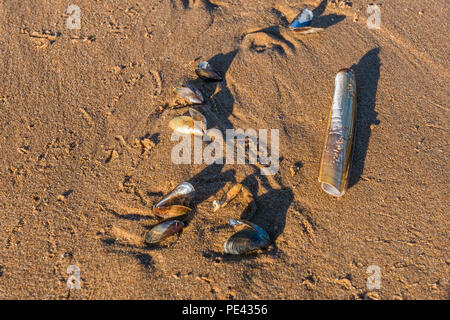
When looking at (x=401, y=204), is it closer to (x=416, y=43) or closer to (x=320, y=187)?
(x=320, y=187)

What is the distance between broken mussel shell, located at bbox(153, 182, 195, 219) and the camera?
297 centimetres

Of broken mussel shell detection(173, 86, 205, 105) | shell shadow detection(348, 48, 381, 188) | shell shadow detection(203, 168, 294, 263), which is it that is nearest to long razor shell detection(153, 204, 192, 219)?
shell shadow detection(203, 168, 294, 263)

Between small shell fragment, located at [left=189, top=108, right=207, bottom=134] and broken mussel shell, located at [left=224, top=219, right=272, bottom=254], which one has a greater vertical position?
small shell fragment, located at [left=189, top=108, right=207, bottom=134]

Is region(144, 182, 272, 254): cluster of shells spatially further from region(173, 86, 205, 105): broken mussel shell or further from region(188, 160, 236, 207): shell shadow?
region(173, 86, 205, 105): broken mussel shell

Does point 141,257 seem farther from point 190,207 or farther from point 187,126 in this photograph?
point 187,126

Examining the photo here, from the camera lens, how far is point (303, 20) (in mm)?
4320

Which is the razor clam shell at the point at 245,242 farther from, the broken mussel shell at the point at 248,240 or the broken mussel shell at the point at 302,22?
the broken mussel shell at the point at 302,22

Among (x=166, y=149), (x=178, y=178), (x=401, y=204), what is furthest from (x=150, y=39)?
(x=401, y=204)

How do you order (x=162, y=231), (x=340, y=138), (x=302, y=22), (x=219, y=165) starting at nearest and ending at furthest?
(x=162, y=231) → (x=340, y=138) → (x=219, y=165) → (x=302, y=22)

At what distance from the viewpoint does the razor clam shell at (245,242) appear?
2725mm

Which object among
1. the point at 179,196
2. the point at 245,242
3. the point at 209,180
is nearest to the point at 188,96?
the point at 209,180

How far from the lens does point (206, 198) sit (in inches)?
124

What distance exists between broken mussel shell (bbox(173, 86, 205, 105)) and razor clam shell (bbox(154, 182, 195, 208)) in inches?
40.5

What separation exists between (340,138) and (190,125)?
58.1 inches
